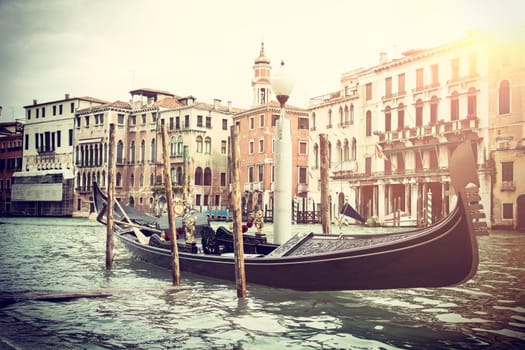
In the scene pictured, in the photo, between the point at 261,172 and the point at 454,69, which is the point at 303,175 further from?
the point at 454,69

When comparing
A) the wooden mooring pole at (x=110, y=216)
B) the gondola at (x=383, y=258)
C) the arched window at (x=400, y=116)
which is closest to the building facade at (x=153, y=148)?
the arched window at (x=400, y=116)

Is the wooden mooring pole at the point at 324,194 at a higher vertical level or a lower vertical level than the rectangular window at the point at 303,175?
lower

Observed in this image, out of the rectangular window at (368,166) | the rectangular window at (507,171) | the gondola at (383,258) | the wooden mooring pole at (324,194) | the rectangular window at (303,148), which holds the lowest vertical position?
the gondola at (383,258)

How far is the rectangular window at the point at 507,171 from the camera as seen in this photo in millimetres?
17697

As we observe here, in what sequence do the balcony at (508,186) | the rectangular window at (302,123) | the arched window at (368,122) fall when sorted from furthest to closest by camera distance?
the rectangular window at (302,123)
the arched window at (368,122)
the balcony at (508,186)

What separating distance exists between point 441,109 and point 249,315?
53.5ft

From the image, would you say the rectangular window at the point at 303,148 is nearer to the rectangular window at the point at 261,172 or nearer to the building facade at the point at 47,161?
the rectangular window at the point at 261,172

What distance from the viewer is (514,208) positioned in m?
17.5

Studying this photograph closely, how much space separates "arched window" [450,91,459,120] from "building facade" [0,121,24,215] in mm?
26070

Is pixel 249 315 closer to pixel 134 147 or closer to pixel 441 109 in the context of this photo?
pixel 441 109

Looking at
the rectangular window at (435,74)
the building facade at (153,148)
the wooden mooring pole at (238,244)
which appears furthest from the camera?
the building facade at (153,148)

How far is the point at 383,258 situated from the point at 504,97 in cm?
1479

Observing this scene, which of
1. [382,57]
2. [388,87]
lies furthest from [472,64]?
[382,57]

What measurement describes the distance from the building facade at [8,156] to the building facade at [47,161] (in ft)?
2.04
